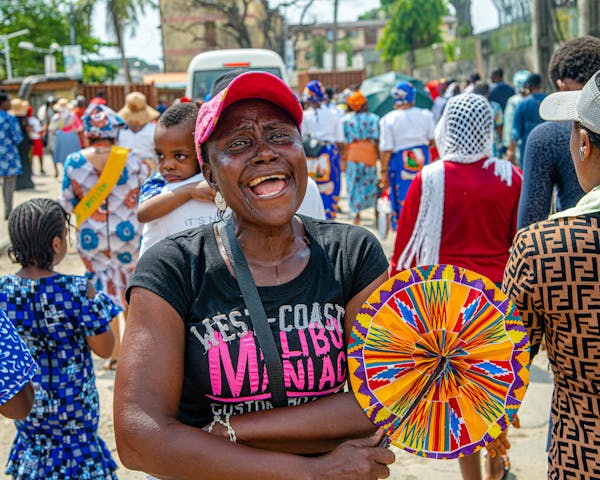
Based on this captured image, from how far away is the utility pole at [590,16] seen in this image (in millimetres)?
7047

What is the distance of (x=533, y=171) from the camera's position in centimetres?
333

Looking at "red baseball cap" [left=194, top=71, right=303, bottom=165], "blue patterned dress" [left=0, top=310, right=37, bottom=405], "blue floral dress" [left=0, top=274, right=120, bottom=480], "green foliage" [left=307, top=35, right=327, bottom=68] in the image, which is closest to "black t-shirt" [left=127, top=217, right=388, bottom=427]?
"red baseball cap" [left=194, top=71, right=303, bottom=165]

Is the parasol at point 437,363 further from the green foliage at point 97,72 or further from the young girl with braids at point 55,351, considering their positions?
the green foliage at point 97,72

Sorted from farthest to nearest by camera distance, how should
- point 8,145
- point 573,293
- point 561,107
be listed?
point 8,145 → point 561,107 → point 573,293

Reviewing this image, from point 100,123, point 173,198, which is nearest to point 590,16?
point 100,123

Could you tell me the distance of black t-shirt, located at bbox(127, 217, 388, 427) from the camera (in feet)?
5.80

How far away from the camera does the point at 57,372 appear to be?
10.6ft

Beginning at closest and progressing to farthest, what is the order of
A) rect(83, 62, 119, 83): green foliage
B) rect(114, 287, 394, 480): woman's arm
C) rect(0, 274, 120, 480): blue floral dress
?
rect(114, 287, 394, 480): woman's arm
rect(0, 274, 120, 480): blue floral dress
rect(83, 62, 119, 83): green foliage

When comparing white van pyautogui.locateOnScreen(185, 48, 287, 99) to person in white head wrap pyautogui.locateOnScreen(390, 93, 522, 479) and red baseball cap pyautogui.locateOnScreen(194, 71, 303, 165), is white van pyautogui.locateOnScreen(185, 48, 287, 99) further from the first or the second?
red baseball cap pyautogui.locateOnScreen(194, 71, 303, 165)

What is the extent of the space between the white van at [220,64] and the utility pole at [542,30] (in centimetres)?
404

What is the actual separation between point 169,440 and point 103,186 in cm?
392

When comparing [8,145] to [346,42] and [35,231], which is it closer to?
[35,231]

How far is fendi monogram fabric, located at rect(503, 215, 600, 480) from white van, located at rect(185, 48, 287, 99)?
32.9ft

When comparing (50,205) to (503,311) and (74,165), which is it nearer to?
(74,165)
